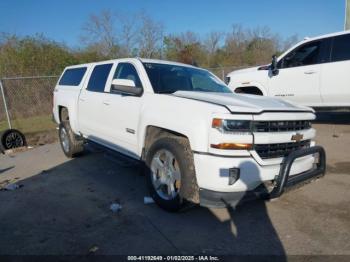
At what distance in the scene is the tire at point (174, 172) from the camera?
332 centimetres

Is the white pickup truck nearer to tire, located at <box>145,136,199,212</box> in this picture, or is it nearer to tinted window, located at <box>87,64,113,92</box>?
tire, located at <box>145,136,199,212</box>

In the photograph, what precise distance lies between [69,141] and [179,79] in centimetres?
311

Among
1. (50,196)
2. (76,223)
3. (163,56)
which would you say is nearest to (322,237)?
(76,223)

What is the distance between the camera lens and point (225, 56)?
33.1 meters

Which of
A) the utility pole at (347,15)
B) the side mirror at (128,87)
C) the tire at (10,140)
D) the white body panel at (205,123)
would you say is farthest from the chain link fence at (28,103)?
the utility pole at (347,15)

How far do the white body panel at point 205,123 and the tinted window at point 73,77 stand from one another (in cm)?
171

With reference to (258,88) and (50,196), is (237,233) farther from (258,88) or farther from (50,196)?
(258,88)

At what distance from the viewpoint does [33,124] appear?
39.1 feet

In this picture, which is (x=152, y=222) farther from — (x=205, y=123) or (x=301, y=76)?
(x=301, y=76)

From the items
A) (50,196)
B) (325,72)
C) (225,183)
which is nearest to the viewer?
→ (225,183)

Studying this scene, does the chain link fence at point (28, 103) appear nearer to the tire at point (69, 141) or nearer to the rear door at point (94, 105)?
the tire at point (69, 141)

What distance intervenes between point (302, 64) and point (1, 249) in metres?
7.29

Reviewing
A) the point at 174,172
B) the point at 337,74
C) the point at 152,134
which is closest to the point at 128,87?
the point at 152,134

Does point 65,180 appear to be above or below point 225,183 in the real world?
below
